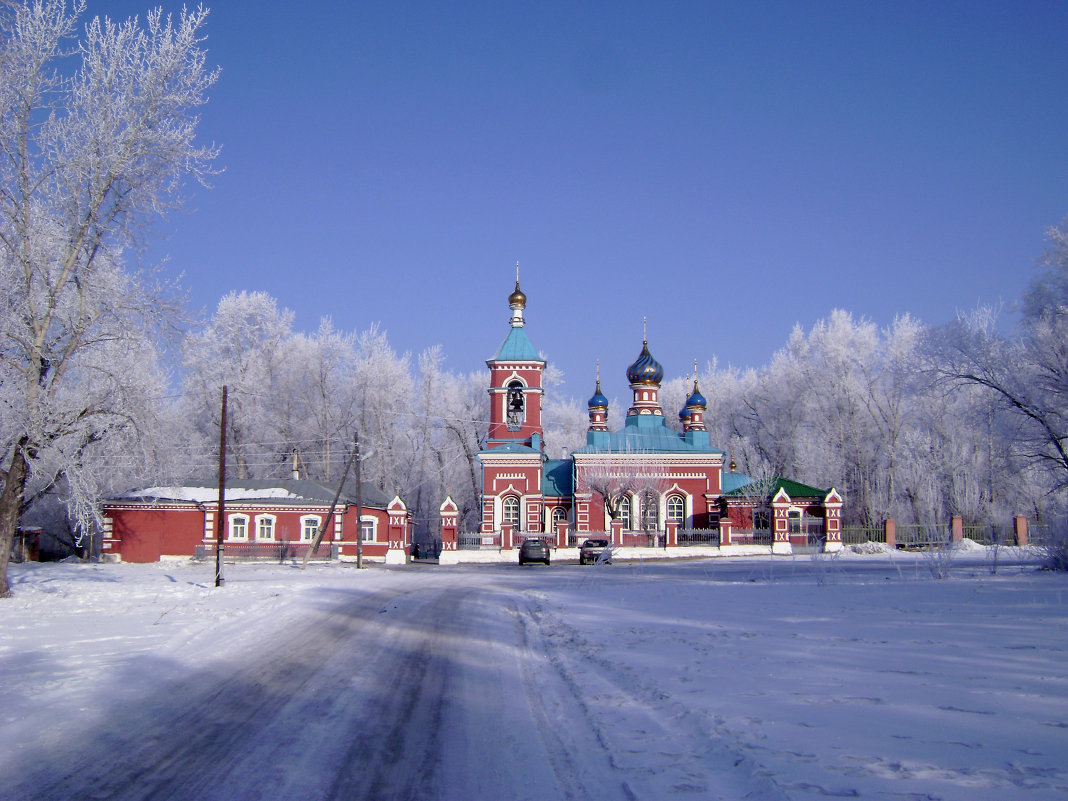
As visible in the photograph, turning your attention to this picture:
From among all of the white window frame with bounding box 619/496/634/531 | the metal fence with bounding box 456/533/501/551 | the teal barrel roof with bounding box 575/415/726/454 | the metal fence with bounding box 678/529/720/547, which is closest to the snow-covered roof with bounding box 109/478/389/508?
the metal fence with bounding box 456/533/501/551

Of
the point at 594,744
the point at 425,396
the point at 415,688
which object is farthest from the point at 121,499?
the point at 594,744

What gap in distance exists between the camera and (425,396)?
200ft

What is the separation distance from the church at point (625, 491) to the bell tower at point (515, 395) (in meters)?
0.06

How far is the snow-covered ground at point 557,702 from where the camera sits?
5.56 meters

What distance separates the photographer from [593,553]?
38.2m

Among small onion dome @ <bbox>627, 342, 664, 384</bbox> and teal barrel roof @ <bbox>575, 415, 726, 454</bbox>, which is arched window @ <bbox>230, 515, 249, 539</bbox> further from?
small onion dome @ <bbox>627, 342, 664, 384</bbox>

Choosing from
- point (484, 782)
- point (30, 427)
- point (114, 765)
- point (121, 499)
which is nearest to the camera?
point (484, 782)

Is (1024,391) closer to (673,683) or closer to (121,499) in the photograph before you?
(673,683)

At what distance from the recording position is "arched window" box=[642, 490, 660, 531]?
47375 mm

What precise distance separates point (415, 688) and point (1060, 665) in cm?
632

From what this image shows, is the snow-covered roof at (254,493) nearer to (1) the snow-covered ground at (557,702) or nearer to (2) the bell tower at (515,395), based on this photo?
(2) the bell tower at (515,395)

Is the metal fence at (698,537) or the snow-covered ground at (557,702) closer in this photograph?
the snow-covered ground at (557,702)

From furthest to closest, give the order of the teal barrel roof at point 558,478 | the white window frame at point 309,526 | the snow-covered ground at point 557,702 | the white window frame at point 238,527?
the teal barrel roof at point 558,478 → the white window frame at point 309,526 → the white window frame at point 238,527 → the snow-covered ground at point 557,702

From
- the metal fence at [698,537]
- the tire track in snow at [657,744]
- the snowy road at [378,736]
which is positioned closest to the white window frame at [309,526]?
the metal fence at [698,537]
